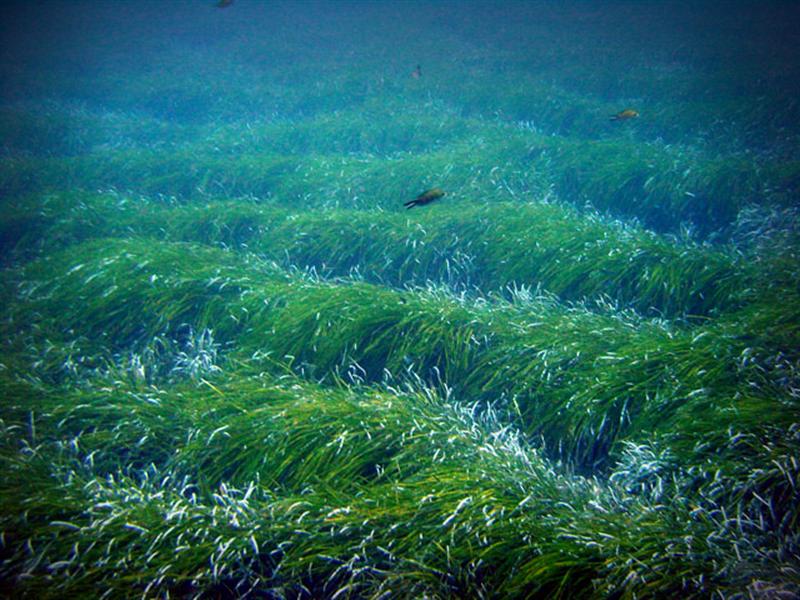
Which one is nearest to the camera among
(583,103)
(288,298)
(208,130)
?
(288,298)

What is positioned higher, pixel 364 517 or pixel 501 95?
pixel 501 95

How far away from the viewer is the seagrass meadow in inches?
109

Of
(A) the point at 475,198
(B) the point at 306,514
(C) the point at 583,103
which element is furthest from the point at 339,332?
(C) the point at 583,103

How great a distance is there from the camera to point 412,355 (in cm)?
→ 488

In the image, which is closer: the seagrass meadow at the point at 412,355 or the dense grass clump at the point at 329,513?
the dense grass clump at the point at 329,513

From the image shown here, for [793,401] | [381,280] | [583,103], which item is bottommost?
[381,280]

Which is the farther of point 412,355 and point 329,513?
point 412,355

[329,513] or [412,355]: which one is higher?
[329,513]

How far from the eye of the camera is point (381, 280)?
706 cm

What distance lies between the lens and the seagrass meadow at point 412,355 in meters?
2.76

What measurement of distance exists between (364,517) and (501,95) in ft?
45.3

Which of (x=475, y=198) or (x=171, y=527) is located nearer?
(x=171, y=527)

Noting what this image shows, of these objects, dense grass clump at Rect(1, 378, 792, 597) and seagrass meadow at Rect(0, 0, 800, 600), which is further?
seagrass meadow at Rect(0, 0, 800, 600)

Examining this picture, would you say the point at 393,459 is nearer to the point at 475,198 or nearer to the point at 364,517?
the point at 364,517
